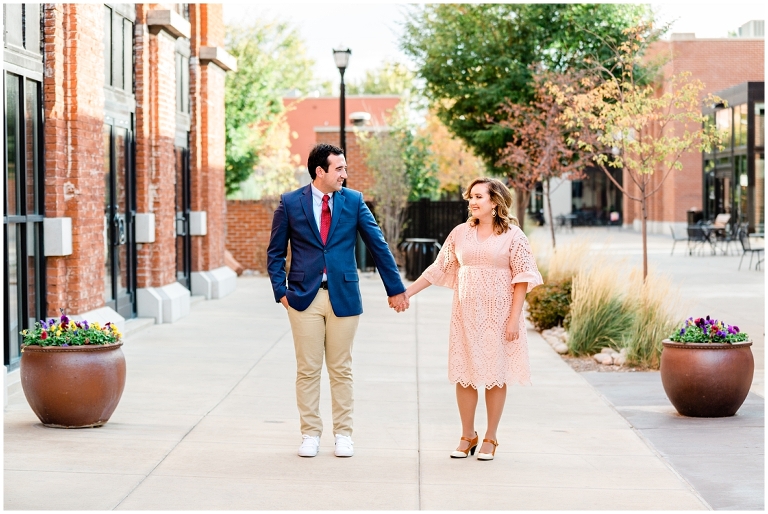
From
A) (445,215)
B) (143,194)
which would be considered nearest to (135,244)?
(143,194)

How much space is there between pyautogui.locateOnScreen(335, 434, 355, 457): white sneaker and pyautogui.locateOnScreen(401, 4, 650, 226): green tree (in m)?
18.2

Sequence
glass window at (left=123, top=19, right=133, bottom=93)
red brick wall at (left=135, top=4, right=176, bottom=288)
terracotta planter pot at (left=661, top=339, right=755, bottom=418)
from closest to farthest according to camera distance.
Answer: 1. terracotta planter pot at (left=661, top=339, right=755, bottom=418)
2. glass window at (left=123, top=19, right=133, bottom=93)
3. red brick wall at (left=135, top=4, right=176, bottom=288)

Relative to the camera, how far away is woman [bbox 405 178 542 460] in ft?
21.7

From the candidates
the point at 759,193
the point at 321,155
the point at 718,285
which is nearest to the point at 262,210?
the point at 718,285

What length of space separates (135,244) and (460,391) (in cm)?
860

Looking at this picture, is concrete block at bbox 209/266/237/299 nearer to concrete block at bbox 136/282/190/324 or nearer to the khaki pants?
concrete block at bbox 136/282/190/324

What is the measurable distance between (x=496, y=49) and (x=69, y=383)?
19.9m

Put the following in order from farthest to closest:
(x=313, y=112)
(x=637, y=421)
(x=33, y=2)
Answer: (x=313, y=112) → (x=33, y=2) → (x=637, y=421)

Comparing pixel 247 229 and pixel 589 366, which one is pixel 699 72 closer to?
pixel 247 229

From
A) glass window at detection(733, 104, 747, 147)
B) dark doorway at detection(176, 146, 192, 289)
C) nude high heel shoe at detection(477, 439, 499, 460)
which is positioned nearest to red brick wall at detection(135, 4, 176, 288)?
dark doorway at detection(176, 146, 192, 289)

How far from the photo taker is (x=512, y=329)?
21.7ft

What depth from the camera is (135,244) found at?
14.4 m

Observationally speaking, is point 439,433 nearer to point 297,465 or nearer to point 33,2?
point 297,465

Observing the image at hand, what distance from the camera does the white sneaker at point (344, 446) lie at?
6738mm
